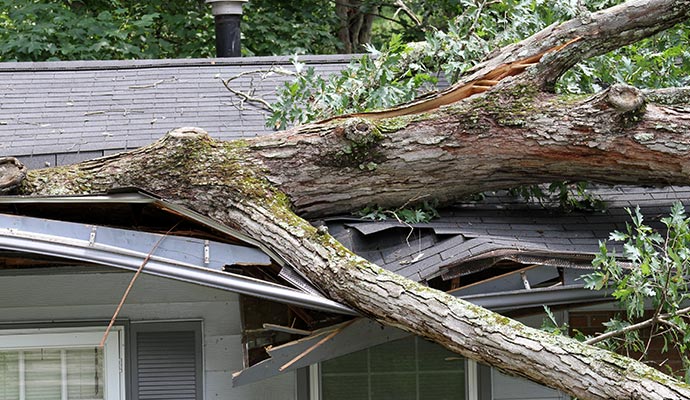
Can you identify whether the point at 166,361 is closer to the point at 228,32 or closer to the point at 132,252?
the point at 132,252

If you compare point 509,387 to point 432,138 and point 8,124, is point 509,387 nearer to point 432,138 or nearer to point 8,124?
point 432,138

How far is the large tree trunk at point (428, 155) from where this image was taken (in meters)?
5.36

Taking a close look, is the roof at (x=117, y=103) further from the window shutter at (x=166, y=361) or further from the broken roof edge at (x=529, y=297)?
the broken roof edge at (x=529, y=297)

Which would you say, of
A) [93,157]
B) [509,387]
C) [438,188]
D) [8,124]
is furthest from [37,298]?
[509,387]

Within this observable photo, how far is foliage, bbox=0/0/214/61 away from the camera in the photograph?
13.2 m

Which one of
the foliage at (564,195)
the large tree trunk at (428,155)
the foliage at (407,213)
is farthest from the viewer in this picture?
the foliage at (564,195)

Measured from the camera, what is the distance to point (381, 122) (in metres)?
5.62

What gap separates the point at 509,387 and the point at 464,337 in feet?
5.28

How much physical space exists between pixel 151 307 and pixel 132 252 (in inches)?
45.5

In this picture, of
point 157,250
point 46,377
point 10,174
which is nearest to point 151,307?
point 46,377

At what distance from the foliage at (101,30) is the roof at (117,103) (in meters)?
4.97

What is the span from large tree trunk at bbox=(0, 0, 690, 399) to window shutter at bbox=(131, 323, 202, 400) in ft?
3.21

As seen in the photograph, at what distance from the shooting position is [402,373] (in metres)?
6.32

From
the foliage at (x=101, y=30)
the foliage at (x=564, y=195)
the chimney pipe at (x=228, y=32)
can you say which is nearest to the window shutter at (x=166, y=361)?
the foliage at (x=564, y=195)
